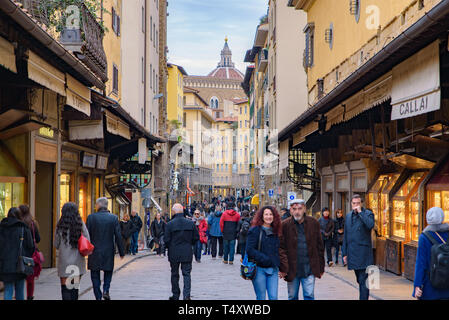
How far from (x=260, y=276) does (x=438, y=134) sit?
5.04 metres

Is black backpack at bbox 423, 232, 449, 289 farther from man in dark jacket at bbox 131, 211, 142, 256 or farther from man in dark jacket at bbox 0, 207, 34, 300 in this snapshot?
man in dark jacket at bbox 131, 211, 142, 256

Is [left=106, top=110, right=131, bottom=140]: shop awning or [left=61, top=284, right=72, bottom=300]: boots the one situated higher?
[left=106, top=110, right=131, bottom=140]: shop awning

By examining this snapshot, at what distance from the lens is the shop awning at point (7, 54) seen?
9.40m

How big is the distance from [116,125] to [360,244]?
10.4 m

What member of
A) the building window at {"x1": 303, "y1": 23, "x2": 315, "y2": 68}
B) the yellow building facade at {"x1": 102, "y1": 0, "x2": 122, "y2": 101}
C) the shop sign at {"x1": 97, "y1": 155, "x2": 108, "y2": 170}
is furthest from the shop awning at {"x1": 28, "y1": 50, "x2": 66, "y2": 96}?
the building window at {"x1": 303, "y1": 23, "x2": 315, "y2": 68}

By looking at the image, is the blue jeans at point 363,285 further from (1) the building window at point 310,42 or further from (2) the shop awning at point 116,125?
(1) the building window at point 310,42

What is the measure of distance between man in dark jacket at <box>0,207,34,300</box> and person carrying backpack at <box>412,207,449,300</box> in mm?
5270

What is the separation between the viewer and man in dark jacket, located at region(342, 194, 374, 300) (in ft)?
37.4

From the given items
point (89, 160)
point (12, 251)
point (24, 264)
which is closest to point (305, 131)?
point (89, 160)

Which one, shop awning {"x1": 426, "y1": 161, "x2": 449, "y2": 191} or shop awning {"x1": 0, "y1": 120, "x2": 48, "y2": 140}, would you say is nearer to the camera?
shop awning {"x1": 0, "y1": 120, "x2": 48, "y2": 140}

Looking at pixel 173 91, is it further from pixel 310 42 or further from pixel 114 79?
pixel 310 42

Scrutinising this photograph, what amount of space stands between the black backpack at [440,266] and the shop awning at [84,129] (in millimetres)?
11484

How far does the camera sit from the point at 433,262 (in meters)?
8.26

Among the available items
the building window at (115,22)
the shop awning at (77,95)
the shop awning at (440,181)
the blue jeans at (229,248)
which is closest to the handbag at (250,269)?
the shop awning at (77,95)
